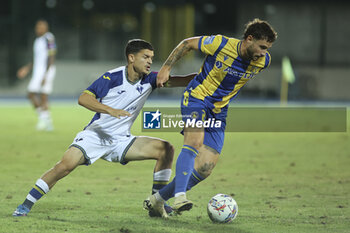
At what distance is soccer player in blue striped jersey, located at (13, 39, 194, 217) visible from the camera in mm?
6086

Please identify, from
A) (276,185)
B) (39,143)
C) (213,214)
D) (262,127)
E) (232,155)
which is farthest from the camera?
(262,127)

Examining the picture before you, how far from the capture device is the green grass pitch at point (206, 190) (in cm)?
586

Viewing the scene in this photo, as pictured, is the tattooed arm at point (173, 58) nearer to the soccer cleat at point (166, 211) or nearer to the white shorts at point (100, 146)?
the white shorts at point (100, 146)

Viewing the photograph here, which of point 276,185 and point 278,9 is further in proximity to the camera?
point 278,9

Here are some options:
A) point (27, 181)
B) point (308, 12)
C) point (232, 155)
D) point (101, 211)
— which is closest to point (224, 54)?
point (101, 211)

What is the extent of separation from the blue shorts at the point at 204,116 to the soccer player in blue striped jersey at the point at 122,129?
32 cm

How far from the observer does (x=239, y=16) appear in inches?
1241

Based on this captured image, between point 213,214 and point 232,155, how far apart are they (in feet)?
18.3

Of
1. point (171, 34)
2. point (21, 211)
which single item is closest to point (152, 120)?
point (21, 211)

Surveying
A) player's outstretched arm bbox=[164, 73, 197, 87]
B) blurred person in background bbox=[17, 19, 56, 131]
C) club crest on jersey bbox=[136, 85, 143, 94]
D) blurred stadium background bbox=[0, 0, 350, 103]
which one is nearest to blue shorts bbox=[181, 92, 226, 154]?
player's outstretched arm bbox=[164, 73, 197, 87]

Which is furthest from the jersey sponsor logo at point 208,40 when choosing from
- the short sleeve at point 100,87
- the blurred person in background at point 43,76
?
the blurred person in background at point 43,76

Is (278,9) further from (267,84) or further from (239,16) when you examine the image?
(267,84)

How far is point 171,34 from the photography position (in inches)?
1238

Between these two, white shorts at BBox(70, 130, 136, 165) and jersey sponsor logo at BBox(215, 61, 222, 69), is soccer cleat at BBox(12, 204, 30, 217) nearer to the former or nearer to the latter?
white shorts at BBox(70, 130, 136, 165)
